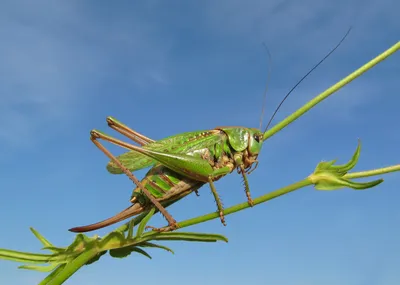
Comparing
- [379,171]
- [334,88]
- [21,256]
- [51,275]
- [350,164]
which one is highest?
[334,88]

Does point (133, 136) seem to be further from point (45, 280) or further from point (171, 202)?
point (45, 280)

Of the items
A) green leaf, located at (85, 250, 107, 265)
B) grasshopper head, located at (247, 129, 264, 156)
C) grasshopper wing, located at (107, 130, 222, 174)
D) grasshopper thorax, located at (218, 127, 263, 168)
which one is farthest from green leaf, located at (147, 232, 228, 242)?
grasshopper head, located at (247, 129, 264, 156)

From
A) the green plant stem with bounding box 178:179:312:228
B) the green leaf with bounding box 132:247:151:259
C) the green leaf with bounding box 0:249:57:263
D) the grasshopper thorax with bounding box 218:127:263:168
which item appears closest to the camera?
the green plant stem with bounding box 178:179:312:228

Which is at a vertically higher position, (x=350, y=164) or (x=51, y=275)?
(x=350, y=164)

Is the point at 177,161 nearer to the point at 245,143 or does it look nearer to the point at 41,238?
the point at 245,143

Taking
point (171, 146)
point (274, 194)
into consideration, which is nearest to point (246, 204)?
point (274, 194)

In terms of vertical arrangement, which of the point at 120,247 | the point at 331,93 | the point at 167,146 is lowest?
the point at 120,247

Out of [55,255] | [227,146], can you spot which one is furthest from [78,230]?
[227,146]

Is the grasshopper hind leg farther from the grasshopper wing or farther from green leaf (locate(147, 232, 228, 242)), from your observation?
green leaf (locate(147, 232, 228, 242))
